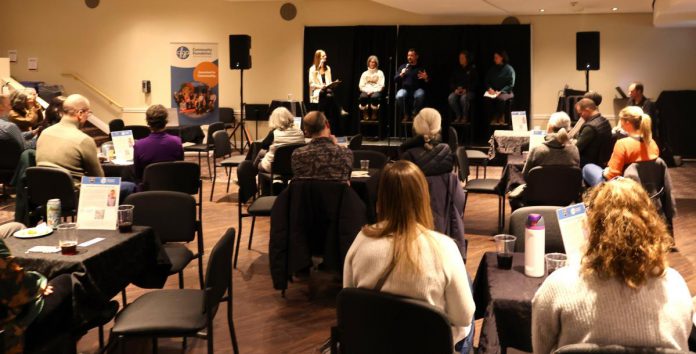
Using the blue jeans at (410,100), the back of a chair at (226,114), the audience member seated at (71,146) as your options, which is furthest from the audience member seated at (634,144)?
the back of a chair at (226,114)

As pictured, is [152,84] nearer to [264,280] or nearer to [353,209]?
[264,280]

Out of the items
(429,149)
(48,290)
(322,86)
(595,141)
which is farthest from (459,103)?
(48,290)

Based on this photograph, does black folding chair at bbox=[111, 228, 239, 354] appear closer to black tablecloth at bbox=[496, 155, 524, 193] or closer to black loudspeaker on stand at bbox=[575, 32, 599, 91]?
black tablecloth at bbox=[496, 155, 524, 193]

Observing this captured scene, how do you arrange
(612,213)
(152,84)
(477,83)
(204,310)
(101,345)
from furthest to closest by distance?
(152,84)
(477,83)
(101,345)
(204,310)
(612,213)

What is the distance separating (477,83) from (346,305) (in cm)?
1085

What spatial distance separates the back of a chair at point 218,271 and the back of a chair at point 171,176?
2357 mm

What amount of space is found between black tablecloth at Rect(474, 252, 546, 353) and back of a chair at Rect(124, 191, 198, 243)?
2.00m

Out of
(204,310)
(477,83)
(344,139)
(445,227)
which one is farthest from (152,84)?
(204,310)

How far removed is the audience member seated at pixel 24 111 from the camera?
7678mm

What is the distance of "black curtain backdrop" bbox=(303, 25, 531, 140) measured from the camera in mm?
12711

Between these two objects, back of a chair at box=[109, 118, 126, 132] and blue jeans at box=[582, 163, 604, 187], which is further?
back of a chair at box=[109, 118, 126, 132]

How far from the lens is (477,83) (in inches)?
501

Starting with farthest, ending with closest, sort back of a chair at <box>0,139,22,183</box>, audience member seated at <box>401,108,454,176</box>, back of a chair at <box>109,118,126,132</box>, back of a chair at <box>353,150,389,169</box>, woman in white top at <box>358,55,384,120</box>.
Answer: woman in white top at <box>358,55,384,120</box>
back of a chair at <box>109,118,126,132</box>
back of a chair at <box>0,139,22,183</box>
back of a chair at <box>353,150,389,169</box>
audience member seated at <box>401,108,454,176</box>

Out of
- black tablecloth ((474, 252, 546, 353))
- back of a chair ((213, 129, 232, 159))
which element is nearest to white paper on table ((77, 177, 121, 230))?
black tablecloth ((474, 252, 546, 353))
